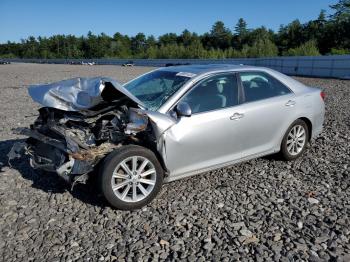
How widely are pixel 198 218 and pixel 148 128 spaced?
46.6 inches

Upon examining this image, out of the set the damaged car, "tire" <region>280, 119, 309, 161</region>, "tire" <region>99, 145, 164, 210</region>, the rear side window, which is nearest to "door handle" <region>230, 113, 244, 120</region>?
the damaged car

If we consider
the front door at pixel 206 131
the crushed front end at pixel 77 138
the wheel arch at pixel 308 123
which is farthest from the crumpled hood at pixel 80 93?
the wheel arch at pixel 308 123

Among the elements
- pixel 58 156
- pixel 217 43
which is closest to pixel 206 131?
pixel 58 156

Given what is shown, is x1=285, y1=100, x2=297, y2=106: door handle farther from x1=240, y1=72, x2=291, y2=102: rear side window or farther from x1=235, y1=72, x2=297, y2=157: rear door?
x1=240, y1=72, x2=291, y2=102: rear side window

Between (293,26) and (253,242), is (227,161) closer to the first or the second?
(253,242)

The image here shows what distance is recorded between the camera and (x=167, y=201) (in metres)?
4.59

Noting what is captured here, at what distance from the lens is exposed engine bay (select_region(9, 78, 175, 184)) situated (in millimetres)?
4215

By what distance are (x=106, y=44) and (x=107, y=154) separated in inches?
5739

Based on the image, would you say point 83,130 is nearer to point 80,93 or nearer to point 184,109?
point 80,93

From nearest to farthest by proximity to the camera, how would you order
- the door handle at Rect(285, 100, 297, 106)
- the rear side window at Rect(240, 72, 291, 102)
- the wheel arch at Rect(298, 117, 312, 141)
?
the rear side window at Rect(240, 72, 291, 102)
the door handle at Rect(285, 100, 297, 106)
the wheel arch at Rect(298, 117, 312, 141)

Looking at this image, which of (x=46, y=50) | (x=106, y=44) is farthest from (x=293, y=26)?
(x=46, y=50)

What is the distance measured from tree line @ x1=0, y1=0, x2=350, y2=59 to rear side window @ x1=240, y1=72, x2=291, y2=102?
40.6m

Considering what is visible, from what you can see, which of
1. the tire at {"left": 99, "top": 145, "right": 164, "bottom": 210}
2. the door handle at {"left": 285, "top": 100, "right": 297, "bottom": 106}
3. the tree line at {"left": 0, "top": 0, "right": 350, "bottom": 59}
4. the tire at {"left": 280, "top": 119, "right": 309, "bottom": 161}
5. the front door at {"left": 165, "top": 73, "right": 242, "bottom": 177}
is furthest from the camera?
the tree line at {"left": 0, "top": 0, "right": 350, "bottom": 59}

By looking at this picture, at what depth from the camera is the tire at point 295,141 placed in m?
5.71
